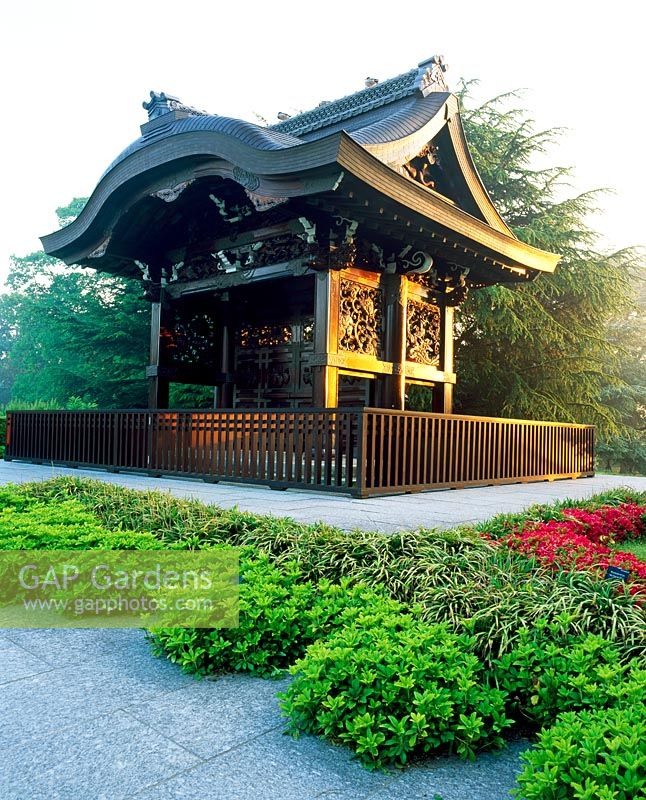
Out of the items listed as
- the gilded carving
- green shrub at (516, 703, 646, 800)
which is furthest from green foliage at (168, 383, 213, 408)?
green shrub at (516, 703, 646, 800)

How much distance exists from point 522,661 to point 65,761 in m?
1.24

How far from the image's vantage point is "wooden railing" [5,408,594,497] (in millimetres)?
6773

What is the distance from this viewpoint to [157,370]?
1005 cm

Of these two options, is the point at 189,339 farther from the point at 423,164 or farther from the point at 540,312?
the point at 540,312

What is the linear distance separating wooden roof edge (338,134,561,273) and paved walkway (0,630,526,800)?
5.29 metres

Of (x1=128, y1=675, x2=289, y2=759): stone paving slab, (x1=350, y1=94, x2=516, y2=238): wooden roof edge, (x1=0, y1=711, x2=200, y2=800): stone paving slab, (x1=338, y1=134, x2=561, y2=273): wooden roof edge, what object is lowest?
(x1=128, y1=675, x2=289, y2=759): stone paving slab

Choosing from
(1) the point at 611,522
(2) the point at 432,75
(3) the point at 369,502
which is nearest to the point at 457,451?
(3) the point at 369,502

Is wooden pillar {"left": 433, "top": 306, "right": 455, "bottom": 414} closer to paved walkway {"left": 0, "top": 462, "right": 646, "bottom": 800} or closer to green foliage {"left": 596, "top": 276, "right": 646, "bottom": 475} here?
paved walkway {"left": 0, "top": 462, "right": 646, "bottom": 800}

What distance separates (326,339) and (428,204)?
197cm

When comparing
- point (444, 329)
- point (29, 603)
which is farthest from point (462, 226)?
point (29, 603)

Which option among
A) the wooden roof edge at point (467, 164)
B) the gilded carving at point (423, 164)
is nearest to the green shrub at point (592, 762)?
the gilded carving at point (423, 164)

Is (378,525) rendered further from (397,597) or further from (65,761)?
(65,761)

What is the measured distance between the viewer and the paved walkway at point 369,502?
4684mm

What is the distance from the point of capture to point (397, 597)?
2.50m
